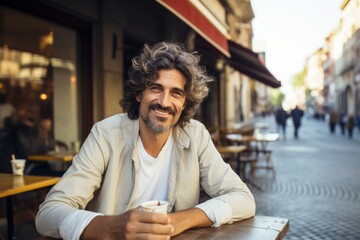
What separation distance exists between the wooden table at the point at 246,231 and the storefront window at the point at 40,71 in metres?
4.98

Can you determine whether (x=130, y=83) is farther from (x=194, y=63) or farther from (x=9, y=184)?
(x=9, y=184)

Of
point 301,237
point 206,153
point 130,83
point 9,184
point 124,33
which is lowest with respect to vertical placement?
point 301,237

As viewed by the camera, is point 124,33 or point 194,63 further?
point 124,33

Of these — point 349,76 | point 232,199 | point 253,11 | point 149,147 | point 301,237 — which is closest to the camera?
point 232,199

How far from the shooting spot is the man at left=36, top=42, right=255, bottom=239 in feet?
5.90

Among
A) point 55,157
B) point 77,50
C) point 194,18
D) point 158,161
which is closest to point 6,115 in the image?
point 77,50

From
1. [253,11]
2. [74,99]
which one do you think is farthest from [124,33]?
[253,11]

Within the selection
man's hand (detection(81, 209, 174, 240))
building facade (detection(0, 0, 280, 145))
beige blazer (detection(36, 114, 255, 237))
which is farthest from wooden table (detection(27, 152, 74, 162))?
man's hand (detection(81, 209, 174, 240))

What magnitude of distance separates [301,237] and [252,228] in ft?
10.2

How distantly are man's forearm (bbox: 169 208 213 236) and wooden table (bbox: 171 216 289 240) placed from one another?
21 millimetres

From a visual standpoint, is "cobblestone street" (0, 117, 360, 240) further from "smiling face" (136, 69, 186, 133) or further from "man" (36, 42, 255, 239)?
"smiling face" (136, 69, 186, 133)

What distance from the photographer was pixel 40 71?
8.09 metres

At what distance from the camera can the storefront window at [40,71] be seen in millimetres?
6652

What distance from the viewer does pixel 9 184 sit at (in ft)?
9.80
